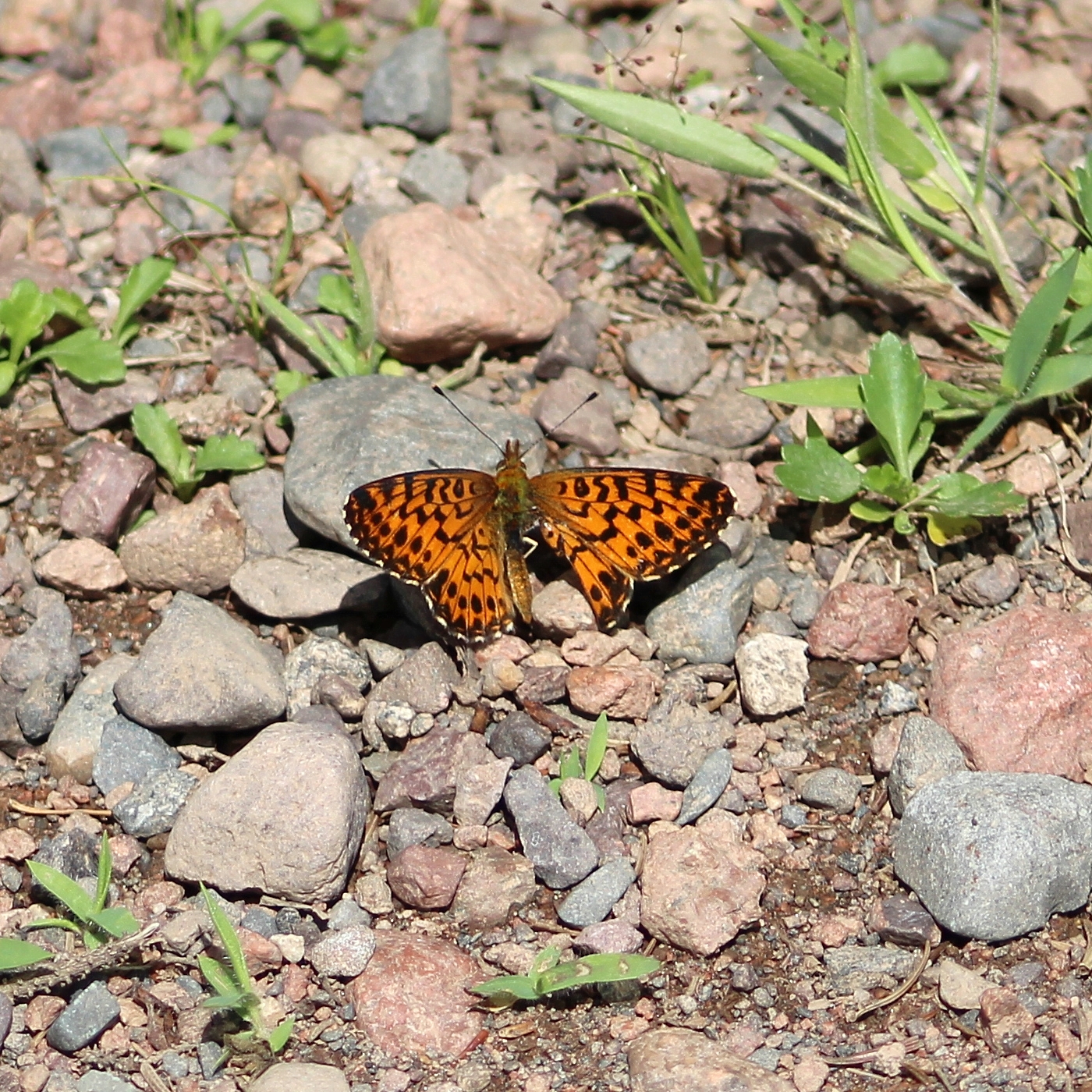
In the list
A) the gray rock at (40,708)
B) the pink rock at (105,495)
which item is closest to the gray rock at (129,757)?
the gray rock at (40,708)

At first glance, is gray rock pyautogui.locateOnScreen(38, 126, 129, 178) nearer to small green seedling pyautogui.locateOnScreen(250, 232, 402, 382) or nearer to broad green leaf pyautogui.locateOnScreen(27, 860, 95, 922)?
small green seedling pyautogui.locateOnScreen(250, 232, 402, 382)

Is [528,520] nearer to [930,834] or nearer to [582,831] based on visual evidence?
[582,831]

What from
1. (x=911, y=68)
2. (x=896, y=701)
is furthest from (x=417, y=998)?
(x=911, y=68)

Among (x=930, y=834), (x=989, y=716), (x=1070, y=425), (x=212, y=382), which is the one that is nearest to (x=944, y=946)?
(x=930, y=834)

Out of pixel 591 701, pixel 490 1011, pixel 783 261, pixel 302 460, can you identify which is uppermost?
pixel 783 261

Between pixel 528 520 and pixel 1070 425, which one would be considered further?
pixel 1070 425

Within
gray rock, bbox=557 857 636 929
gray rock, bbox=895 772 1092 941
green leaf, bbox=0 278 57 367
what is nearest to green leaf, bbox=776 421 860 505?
gray rock, bbox=895 772 1092 941
